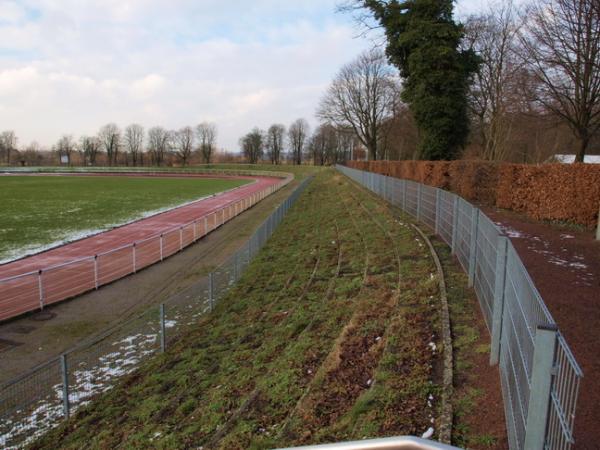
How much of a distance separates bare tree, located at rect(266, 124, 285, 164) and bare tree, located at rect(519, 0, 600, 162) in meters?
113

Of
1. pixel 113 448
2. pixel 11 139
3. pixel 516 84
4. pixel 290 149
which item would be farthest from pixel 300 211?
pixel 11 139

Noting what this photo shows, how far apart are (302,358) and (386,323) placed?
1.42m

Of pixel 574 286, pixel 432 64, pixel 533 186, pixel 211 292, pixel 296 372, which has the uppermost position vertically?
pixel 432 64

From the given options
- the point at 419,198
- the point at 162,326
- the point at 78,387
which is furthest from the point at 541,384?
the point at 419,198

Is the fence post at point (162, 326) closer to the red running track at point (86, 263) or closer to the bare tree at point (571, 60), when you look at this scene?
the red running track at point (86, 263)

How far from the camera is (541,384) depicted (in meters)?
2.59

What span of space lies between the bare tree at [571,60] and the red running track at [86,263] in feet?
61.1

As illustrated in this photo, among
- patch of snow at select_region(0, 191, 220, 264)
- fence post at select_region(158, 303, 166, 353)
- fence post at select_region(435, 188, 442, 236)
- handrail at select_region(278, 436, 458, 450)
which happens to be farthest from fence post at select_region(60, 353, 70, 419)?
patch of snow at select_region(0, 191, 220, 264)

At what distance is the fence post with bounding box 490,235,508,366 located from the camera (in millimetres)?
4824

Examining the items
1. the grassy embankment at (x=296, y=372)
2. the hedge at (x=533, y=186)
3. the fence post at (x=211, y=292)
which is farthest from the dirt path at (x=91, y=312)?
the hedge at (x=533, y=186)

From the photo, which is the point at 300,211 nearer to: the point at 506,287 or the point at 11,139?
the point at 506,287

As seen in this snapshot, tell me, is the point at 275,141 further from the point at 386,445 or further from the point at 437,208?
the point at 386,445

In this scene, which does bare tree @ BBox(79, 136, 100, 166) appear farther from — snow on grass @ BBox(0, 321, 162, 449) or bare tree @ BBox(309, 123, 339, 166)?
snow on grass @ BBox(0, 321, 162, 449)

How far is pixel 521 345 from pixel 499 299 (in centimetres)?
145
